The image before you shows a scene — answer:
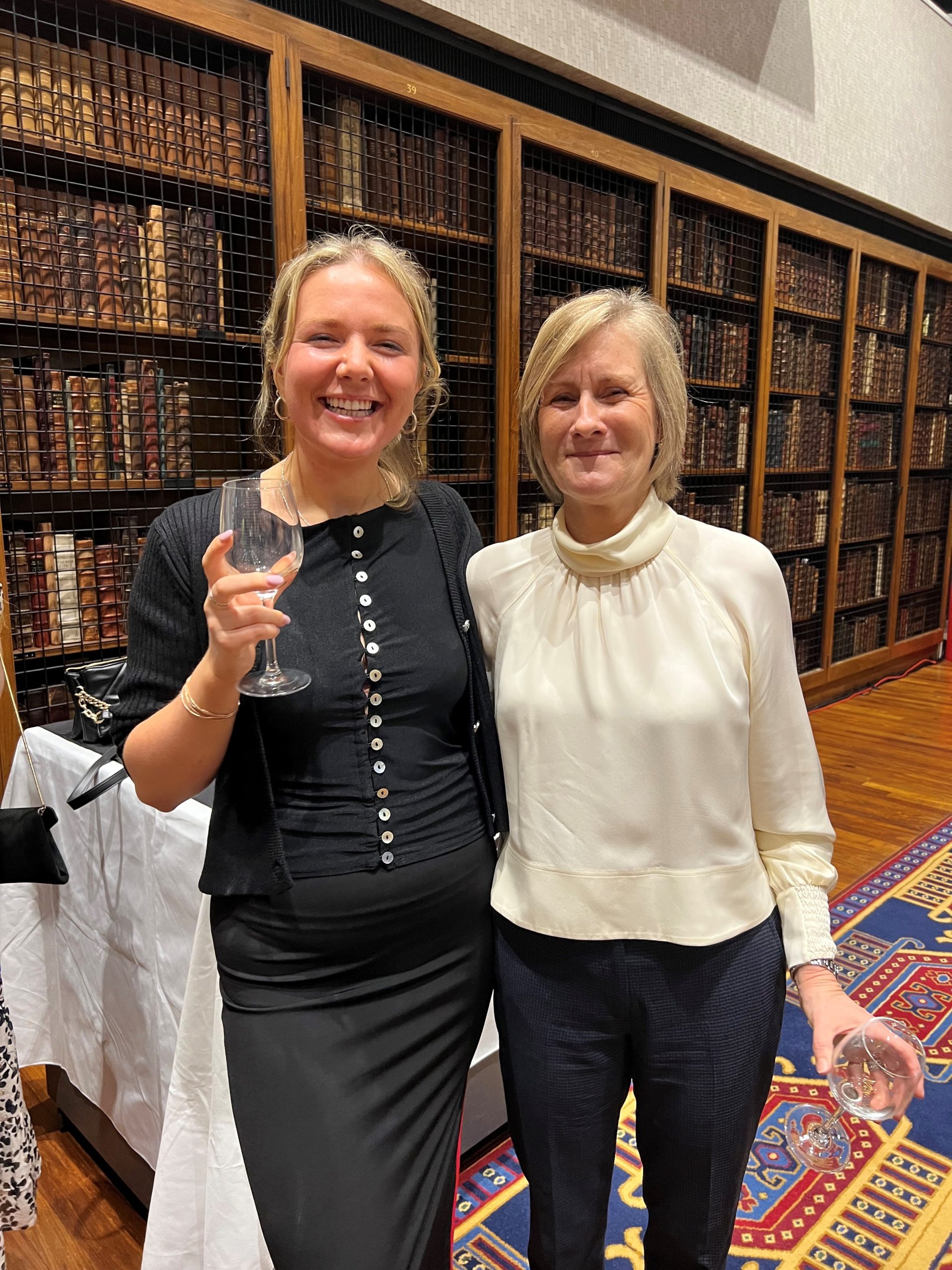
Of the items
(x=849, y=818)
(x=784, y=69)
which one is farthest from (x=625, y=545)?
(x=784, y=69)

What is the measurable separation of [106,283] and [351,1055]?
A: 6.53ft

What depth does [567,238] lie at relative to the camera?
338 cm

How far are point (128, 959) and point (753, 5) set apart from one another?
4.54m

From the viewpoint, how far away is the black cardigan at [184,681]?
1037 mm

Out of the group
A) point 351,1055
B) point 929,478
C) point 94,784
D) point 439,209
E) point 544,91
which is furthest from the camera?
point 929,478

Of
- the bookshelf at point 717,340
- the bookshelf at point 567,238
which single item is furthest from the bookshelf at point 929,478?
the bookshelf at point 567,238

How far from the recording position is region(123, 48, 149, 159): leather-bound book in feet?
7.29

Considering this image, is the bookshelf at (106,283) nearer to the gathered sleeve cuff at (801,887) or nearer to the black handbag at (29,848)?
the black handbag at (29,848)

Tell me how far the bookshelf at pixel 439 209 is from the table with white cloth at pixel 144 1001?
5.59ft

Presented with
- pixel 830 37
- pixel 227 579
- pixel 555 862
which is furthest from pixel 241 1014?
pixel 830 37

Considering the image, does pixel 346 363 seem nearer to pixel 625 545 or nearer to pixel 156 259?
pixel 625 545

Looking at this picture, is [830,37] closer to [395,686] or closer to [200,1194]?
[395,686]

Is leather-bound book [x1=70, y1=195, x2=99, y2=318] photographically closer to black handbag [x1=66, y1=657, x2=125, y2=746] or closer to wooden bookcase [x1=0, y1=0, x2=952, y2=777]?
wooden bookcase [x1=0, y1=0, x2=952, y2=777]

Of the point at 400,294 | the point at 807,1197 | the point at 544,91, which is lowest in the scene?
the point at 807,1197
